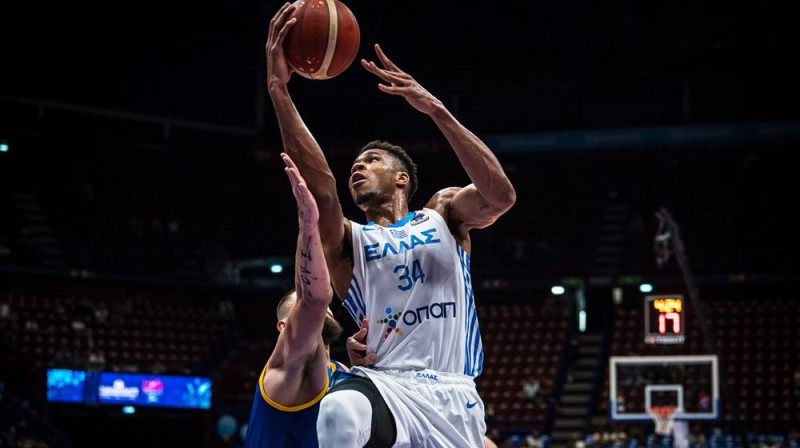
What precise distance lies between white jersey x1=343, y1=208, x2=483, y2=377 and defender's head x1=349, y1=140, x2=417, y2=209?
0.21m

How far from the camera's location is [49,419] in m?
20.0

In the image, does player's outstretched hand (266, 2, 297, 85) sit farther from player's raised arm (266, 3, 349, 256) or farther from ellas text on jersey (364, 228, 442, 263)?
ellas text on jersey (364, 228, 442, 263)

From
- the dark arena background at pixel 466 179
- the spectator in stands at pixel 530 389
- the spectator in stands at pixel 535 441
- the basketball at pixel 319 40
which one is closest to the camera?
the basketball at pixel 319 40

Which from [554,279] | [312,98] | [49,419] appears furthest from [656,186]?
[49,419]

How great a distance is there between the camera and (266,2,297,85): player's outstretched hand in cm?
494

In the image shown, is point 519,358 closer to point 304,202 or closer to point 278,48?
point 278,48

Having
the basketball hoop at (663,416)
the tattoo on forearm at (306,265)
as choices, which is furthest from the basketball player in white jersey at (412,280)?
the basketball hoop at (663,416)

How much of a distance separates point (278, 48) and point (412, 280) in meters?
1.22

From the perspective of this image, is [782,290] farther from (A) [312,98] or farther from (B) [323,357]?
(B) [323,357]

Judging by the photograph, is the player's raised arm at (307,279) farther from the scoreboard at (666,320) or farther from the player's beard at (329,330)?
the scoreboard at (666,320)

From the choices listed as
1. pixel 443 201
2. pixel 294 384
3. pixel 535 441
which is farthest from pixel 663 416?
pixel 294 384

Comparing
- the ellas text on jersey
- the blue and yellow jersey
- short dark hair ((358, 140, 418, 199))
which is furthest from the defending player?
short dark hair ((358, 140, 418, 199))

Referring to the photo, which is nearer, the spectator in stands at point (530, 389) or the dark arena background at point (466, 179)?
the spectator in stands at point (530, 389)

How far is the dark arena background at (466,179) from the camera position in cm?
2355
